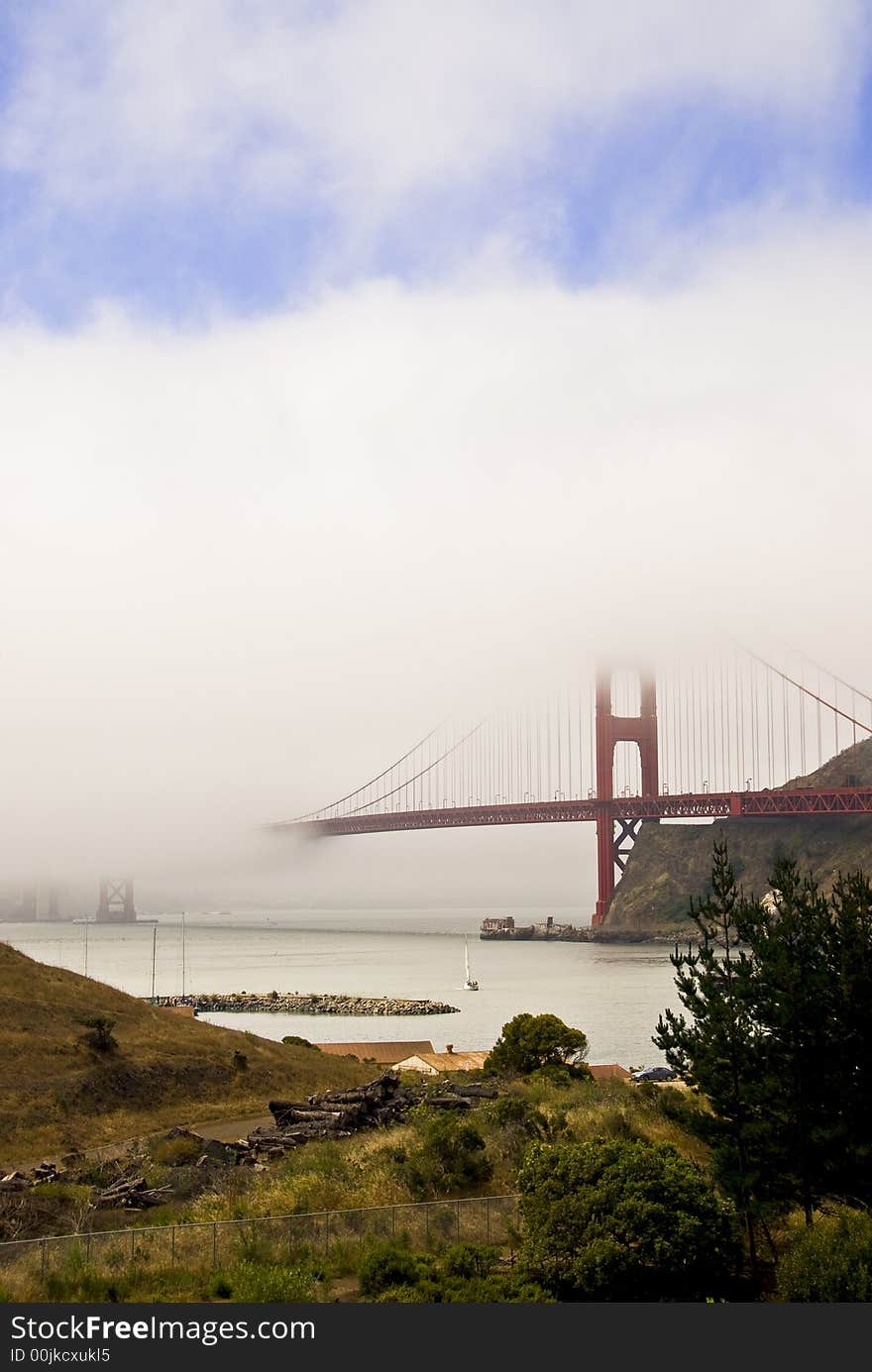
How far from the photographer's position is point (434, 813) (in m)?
114

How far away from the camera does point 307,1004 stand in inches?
3105

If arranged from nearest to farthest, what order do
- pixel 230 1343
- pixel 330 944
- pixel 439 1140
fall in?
pixel 230 1343
pixel 439 1140
pixel 330 944

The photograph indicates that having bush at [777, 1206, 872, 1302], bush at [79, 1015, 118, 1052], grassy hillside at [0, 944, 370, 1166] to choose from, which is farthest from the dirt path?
bush at [777, 1206, 872, 1302]

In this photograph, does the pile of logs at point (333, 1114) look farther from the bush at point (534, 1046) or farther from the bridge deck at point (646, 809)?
the bridge deck at point (646, 809)

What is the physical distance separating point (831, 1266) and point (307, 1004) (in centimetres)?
6997

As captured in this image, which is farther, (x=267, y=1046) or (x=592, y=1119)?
(x=267, y=1046)

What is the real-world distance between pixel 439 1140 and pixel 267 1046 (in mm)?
20047

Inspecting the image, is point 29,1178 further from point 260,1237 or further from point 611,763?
point 611,763

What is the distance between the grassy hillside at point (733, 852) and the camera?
118 meters

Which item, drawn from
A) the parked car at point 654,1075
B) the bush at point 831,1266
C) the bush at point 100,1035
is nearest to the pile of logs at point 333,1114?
the bush at point 100,1035

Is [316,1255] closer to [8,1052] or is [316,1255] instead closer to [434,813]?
[8,1052]

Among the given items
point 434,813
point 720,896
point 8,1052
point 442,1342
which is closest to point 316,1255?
point 442,1342

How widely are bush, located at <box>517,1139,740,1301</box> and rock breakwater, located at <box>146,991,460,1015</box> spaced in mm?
60518

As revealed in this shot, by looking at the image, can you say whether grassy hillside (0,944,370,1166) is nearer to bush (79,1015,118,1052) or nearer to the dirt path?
bush (79,1015,118,1052)
